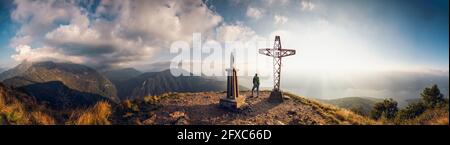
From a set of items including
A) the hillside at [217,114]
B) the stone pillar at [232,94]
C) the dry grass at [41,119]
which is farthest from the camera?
the stone pillar at [232,94]

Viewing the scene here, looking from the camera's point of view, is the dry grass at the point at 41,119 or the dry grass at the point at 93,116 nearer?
the dry grass at the point at 41,119

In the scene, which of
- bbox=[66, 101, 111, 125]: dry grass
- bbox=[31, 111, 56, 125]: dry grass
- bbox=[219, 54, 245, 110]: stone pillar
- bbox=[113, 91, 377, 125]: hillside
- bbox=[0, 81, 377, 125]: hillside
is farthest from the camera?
bbox=[219, 54, 245, 110]: stone pillar

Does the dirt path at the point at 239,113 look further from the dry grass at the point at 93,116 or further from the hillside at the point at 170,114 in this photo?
the dry grass at the point at 93,116

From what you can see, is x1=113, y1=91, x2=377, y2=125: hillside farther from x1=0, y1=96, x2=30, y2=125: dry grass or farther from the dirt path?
x1=0, y1=96, x2=30, y2=125: dry grass

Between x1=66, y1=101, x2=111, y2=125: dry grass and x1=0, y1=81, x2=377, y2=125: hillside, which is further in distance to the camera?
x1=0, y1=81, x2=377, y2=125: hillside

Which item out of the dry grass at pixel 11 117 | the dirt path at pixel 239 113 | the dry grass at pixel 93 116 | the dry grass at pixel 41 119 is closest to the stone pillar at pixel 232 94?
the dirt path at pixel 239 113

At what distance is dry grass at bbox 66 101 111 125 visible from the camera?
336 inches

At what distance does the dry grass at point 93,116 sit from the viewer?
8.55 meters

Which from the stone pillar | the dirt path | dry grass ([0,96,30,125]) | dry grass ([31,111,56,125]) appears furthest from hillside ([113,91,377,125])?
dry grass ([0,96,30,125])

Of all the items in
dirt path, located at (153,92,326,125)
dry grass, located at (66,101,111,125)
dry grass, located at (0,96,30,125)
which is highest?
dry grass, located at (0,96,30,125)

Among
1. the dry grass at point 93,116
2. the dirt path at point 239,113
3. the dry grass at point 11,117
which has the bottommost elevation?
the dirt path at point 239,113
